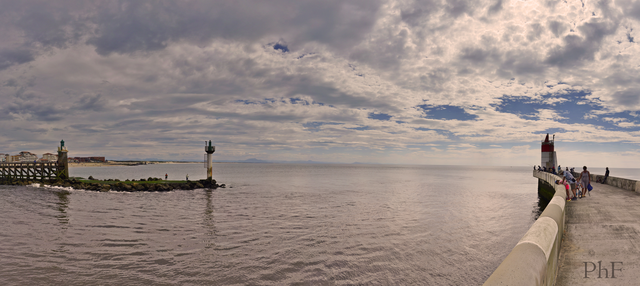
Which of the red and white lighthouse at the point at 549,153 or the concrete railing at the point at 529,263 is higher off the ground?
the red and white lighthouse at the point at 549,153

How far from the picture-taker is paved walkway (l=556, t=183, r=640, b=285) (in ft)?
19.4

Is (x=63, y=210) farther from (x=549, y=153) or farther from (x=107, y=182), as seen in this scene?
(x=549, y=153)

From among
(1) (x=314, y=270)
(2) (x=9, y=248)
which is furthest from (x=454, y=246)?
(2) (x=9, y=248)

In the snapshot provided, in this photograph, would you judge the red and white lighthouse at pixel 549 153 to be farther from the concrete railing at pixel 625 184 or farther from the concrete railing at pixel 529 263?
the concrete railing at pixel 529 263

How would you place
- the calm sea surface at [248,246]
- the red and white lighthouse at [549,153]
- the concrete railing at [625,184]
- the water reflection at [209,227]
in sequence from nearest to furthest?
the calm sea surface at [248,246] < the water reflection at [209,227] < the concrete railing at [625,184] < the red and white lighthouse at [549,153]

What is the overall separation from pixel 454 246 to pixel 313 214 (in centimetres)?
1145

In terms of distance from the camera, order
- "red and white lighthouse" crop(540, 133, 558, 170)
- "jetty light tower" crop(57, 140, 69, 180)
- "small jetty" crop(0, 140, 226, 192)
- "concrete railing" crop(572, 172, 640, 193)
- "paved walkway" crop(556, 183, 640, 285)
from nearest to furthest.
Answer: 1. "paved walkway" crop(556, 183, 640, 285)
2. "concrete railing" crop(572, 172, 640, 193)
3. "small jetty" crop(0, 140, 226, 192)
4. "red and white lighthouse" crop(540, 133, 558, 170)
5. "jetty light tower" crop(57, 140, 69, 180)

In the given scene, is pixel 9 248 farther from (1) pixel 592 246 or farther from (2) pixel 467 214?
(2) pixel 467 214

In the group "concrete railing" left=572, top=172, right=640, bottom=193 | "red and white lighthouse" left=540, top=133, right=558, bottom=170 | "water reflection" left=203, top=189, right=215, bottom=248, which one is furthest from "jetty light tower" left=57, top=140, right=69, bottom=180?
"red and white lighthouse" left=540, top=133, right=558, bottom=170

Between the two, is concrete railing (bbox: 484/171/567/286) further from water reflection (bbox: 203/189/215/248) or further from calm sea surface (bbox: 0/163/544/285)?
water reflection (bbox: 203/189/215/248)

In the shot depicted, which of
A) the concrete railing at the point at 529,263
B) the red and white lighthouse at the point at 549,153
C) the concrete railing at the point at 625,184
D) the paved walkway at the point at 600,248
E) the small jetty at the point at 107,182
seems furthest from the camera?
the red and white lighthouse at the point at 549,153

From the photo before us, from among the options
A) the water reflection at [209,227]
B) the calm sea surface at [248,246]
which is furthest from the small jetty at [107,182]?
the water reflection at [209,227]

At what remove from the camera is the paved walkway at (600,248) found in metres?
5.91

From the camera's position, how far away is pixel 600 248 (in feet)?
25.0
